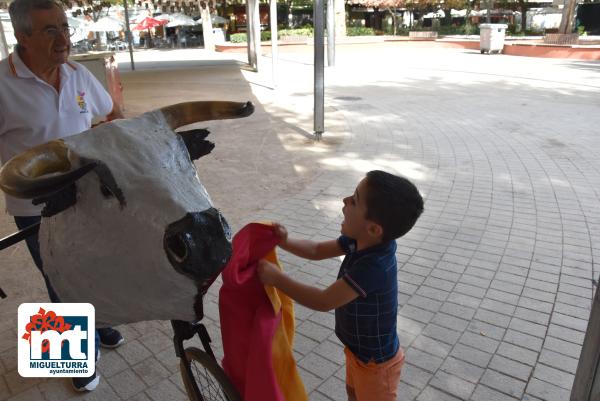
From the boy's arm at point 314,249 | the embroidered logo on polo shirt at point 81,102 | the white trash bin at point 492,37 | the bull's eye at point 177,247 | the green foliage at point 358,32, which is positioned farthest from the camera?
the green foliage at point 358,32

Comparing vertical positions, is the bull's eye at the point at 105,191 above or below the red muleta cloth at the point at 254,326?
above

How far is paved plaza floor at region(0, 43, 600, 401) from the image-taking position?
275 centimetres

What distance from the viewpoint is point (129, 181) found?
1487 millimetres

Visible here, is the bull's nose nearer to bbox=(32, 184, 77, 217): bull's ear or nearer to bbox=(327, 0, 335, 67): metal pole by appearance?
bbox=(32, 184, 77, 217): bull's ear

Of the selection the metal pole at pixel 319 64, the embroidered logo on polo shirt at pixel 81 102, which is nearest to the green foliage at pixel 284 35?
the metal pole at pixel 319 64

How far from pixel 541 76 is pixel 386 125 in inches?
327

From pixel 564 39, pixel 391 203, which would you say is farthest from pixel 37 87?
pixel 564 39

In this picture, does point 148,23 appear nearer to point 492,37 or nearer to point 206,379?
point 492,37

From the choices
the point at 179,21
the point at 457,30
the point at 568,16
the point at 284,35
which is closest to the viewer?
the point at 568,16

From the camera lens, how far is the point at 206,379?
222cm

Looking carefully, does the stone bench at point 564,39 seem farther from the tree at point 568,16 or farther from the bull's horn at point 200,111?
the bull's horn at point 200,111

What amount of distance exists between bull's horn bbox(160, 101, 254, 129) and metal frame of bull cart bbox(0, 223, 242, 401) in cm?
73

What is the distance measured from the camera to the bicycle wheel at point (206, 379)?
6.26 feet

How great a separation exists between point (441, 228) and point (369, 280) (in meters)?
3.07
